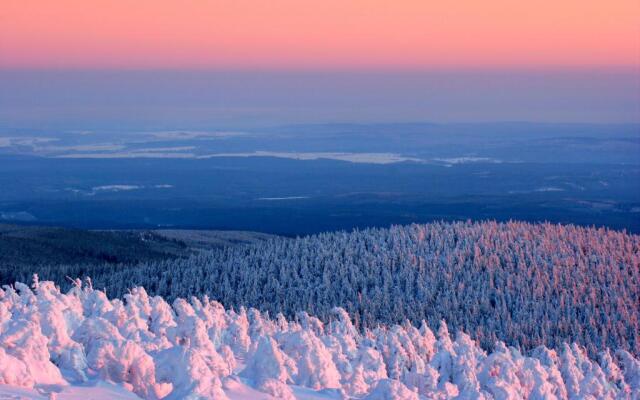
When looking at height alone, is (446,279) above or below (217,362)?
below

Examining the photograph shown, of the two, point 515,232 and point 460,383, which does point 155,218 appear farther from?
point 460,383

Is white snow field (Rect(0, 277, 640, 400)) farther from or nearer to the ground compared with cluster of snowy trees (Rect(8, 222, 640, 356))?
farther from the ground

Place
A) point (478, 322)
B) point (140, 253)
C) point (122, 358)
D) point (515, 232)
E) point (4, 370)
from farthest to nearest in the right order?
point (140, 253) < point (515, 232) < point (478, 322) < point (122, 358) < point (4, 370)


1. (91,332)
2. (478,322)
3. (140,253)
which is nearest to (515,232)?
(478,322)

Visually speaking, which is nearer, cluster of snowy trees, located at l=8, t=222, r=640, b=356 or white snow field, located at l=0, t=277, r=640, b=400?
white snow field, located at l=0, t=277, r=640, b=400
